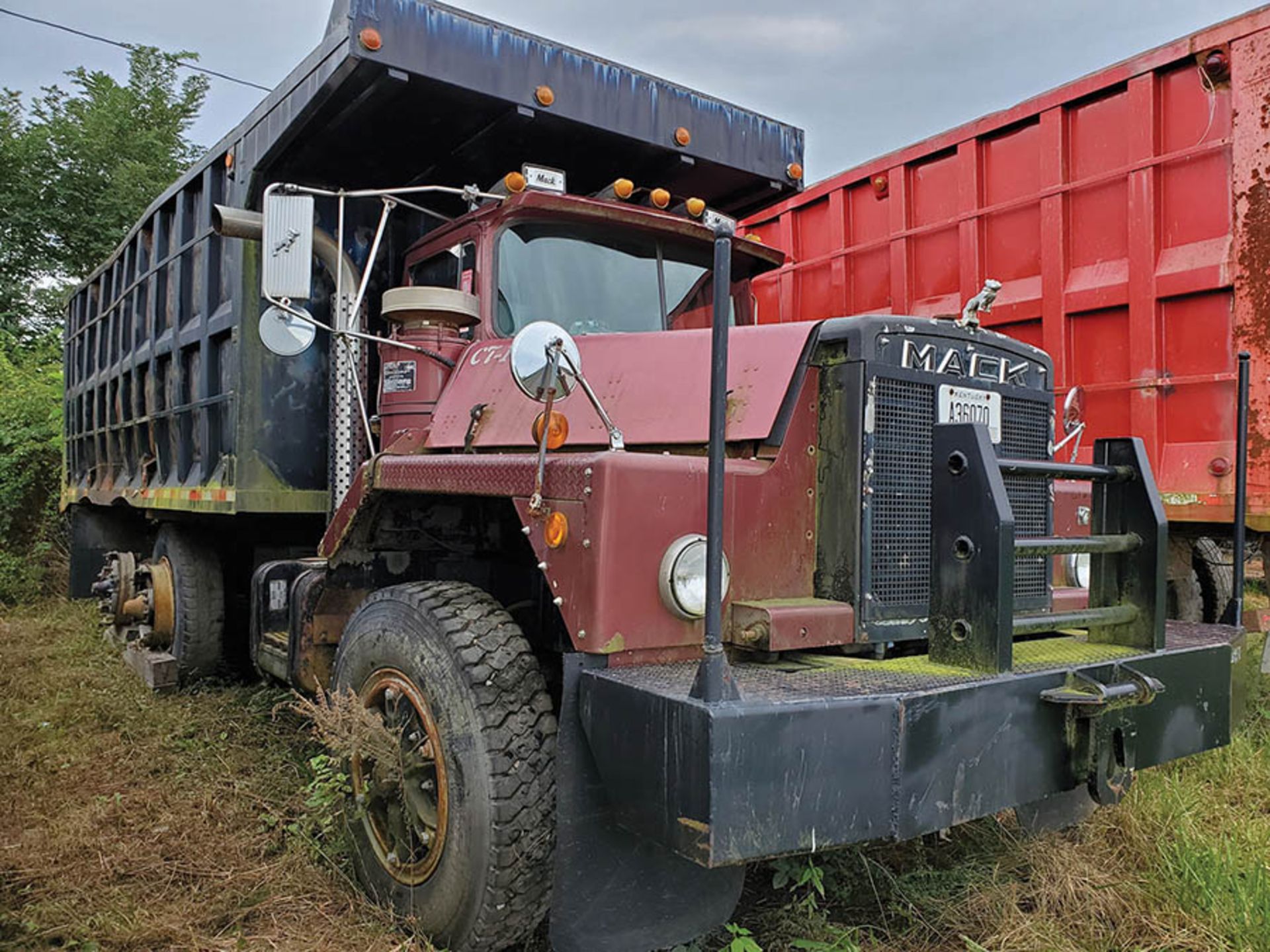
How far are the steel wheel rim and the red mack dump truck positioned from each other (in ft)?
0.04

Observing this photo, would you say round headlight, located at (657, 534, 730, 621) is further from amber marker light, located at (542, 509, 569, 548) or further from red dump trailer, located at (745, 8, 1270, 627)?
red dump trailer, located at (745, 8, 1270, 627)

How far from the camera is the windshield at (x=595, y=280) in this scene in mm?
3701

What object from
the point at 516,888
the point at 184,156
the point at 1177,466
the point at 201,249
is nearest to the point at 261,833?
the point at 516,888

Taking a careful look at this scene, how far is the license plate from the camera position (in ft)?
9.43

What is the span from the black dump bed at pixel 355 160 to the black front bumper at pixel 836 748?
2.62 meters

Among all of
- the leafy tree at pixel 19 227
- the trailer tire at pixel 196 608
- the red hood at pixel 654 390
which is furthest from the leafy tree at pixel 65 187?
the red hood at pixel 654 390

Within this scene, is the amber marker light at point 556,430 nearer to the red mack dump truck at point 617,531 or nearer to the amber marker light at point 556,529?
the red mack dump truck at point 617,531

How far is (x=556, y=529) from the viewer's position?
2387 millimetres

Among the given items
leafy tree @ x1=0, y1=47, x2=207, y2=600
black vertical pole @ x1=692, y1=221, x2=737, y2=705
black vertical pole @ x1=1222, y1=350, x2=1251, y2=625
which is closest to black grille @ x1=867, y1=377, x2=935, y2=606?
black vertical pole @ x1=692, y1=221, x2=737, y2=705

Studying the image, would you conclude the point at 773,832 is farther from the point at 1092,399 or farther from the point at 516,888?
the point at 1092,399

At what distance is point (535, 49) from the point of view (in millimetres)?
4039

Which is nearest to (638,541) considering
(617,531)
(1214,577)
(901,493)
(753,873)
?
(617,531)

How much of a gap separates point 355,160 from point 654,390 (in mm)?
2306

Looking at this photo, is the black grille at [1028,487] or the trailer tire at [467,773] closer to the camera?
the trailer tire at [467,773]
